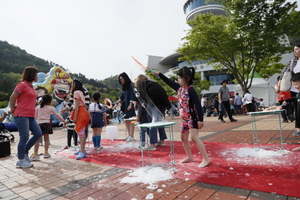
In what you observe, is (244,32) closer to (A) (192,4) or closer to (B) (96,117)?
(B) (96,117)

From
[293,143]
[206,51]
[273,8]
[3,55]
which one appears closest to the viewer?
[293,143]

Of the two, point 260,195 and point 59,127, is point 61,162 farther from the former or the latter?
point 59,127

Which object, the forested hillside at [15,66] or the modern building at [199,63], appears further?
the forested hillside at [15,66]

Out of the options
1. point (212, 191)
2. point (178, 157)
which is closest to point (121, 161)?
point (178, 157)

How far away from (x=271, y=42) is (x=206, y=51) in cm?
451

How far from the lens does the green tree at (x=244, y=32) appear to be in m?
12.8

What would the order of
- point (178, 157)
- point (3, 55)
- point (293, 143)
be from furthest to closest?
point (3, 55) → point (293, 143) → point (178, 157)

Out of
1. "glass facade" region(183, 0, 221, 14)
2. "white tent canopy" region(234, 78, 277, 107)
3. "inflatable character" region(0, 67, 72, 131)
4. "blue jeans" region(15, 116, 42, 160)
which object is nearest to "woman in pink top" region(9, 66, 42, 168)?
"blue jeans" region(15, 116, 42, 160)

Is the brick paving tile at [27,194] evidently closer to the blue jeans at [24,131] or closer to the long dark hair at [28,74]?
the blue jeans at [24,131]

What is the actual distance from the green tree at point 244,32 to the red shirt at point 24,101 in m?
13.6

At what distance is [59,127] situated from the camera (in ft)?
48.9

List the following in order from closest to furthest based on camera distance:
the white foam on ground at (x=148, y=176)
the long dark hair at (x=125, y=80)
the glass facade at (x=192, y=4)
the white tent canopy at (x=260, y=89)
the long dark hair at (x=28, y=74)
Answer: the white foam on ground at (x=148, y=176) < the long dark hair at (x=28, y=74) < the long dark hair at (x=125, y=80) < the white tent canopy at (x=260, y=89) < the glass facade at (x=192, y=4)

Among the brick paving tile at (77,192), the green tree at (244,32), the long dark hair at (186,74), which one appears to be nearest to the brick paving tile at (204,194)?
the brick paving tile at (77,192)

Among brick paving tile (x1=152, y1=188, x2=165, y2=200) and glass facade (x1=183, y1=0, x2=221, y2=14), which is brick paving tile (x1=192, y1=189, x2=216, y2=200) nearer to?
brick paving tile (x1=152, y1=188, x2=165, y2=200)
